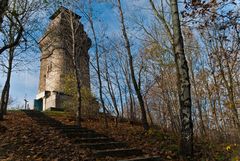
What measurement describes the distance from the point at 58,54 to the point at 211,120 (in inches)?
689

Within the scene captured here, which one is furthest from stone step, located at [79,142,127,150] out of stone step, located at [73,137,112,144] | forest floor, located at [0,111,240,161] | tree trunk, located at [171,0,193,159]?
tree trunk, located at [171,0,193,159]

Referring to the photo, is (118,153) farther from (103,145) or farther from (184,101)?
(184,101)

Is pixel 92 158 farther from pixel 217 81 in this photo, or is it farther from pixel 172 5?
pixel 217 81

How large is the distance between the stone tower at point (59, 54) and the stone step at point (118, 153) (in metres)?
9.30

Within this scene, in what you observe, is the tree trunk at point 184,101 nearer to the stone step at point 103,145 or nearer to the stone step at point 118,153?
the stone step at point 118,153

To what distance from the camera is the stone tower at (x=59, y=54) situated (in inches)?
591

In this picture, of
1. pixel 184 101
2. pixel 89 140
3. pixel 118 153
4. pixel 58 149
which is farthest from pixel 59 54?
pixel 184 101

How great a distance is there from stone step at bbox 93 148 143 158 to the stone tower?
9305 mm

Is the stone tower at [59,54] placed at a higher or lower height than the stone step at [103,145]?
higher

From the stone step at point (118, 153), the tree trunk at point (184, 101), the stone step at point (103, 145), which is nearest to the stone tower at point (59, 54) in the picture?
the stone step at point (103, 145)

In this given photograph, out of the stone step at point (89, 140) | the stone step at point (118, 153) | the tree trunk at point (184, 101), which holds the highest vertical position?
the tree trunk at point (184, 101)

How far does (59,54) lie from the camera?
26750 millimetres

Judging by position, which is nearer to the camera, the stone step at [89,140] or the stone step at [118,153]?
the stone step at [118,153]

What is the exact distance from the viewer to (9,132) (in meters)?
8.16
